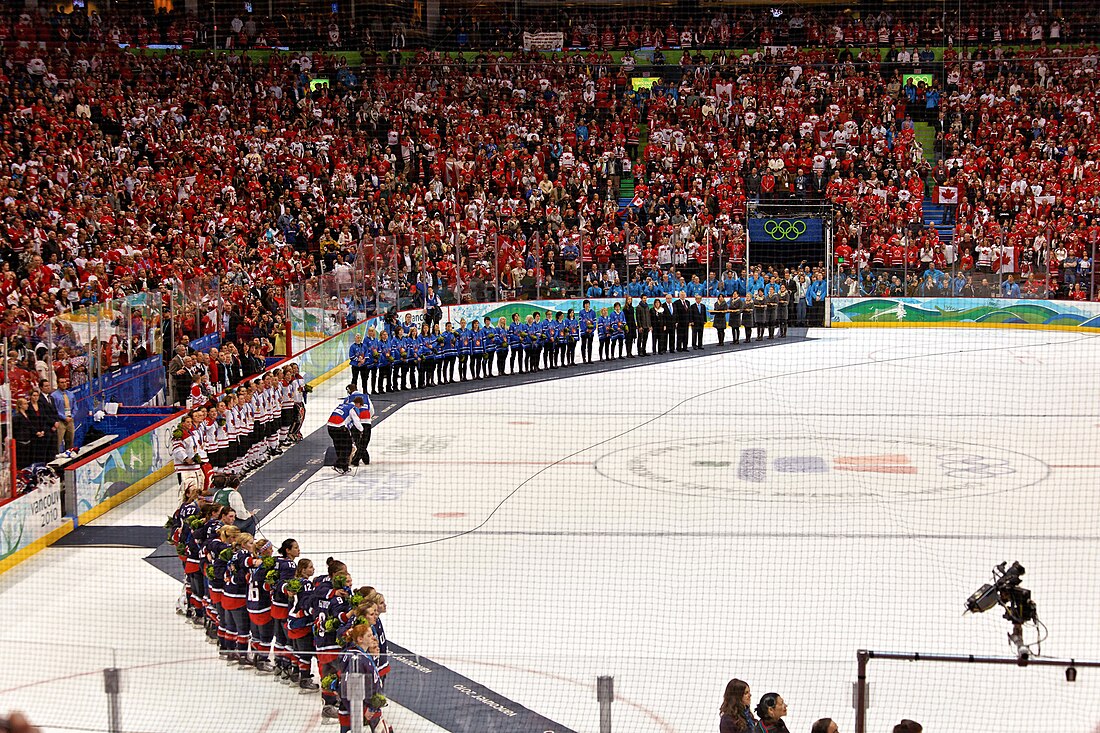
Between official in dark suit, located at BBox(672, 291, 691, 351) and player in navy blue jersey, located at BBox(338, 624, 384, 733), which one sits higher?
official in dark suit, located at BBox(672, 291, 691, 351)

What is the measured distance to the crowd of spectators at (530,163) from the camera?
2255 centimetres

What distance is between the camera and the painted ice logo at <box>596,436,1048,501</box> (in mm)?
12500

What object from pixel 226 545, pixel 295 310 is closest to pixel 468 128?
pixel 295 310

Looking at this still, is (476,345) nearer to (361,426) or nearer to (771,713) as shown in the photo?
(361,426)

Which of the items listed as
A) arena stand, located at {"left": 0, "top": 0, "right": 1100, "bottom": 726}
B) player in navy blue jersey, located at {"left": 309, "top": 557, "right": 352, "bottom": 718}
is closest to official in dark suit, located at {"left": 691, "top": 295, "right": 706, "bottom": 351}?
arena stand, located at {"left": 0, "top": 0, "right": 1100, "bottom": 726}

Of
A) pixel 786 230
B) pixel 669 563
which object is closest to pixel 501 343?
pixel 786 230

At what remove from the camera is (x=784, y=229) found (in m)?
26.6

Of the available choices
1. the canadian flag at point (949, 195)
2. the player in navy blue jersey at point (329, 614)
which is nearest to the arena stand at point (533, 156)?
the canadian flag at point (949, 195)

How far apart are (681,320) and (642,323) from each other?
0.76 metres

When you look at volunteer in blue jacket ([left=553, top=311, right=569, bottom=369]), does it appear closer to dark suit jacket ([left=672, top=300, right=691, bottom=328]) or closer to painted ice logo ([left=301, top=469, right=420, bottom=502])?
dark suit jacket ([left=672, top=300, right=691, bottom=328])

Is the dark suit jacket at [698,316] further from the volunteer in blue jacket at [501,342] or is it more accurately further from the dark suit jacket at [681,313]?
the volunteer in blue jacket at [501,342]

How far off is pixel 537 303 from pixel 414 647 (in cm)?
1732

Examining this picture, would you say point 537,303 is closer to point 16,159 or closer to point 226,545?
point 16,159

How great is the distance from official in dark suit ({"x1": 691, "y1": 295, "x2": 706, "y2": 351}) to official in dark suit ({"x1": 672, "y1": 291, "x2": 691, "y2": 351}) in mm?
93
